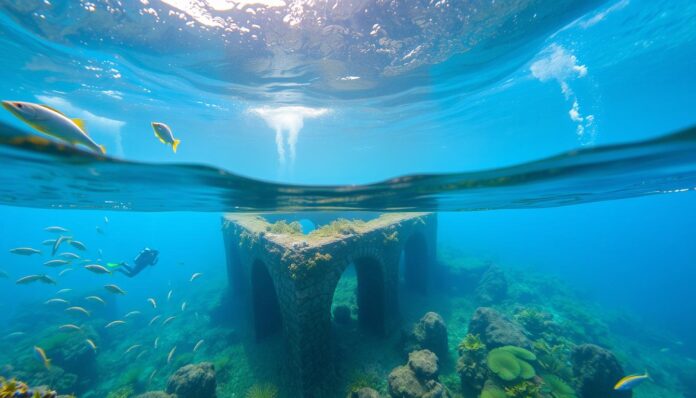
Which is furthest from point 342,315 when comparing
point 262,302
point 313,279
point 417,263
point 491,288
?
point 491,288

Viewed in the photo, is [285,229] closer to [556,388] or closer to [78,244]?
[556,388]

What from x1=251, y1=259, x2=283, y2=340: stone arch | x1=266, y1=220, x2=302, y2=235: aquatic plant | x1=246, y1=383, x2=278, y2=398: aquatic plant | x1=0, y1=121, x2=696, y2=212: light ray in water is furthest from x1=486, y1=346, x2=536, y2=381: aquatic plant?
x1=251, y1=259, x2=283, y2=340: stone arch

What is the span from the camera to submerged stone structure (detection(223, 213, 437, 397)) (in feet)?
23.7

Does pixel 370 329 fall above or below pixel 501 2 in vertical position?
below

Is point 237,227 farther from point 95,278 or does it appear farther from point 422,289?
point 95,278

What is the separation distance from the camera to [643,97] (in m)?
23.2

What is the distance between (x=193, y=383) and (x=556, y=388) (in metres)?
10.2

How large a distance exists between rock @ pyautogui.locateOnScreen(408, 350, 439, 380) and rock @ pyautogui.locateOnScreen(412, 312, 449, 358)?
186 cm

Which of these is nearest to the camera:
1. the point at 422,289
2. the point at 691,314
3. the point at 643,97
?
the point at 422,289

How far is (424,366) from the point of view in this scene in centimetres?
702

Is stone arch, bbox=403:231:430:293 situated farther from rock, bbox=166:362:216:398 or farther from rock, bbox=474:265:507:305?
rock, bbox=166:362:216:398

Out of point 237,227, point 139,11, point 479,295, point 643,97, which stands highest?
point 643,97

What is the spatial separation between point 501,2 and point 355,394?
15103 mm

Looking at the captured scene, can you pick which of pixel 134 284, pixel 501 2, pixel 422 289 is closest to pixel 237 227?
pixel 422 289
